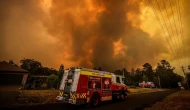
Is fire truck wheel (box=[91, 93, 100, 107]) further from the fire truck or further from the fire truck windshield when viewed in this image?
the fire truck windshield

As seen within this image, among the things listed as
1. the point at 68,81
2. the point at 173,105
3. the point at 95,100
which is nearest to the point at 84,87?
the point at 68,81

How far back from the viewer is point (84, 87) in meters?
10.7

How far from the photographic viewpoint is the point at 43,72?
215ft

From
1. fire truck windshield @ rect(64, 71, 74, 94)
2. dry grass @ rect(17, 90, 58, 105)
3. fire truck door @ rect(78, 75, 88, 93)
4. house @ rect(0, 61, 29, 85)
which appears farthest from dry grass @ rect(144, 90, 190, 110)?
house @ rect(0, 61, 29, 85)

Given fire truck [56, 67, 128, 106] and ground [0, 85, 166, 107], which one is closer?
fire truck [56, 67, 128, 106]

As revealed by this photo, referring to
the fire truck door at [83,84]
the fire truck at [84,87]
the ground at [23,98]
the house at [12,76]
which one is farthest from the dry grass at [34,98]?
the house at [12,76]

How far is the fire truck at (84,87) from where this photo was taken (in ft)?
33.6

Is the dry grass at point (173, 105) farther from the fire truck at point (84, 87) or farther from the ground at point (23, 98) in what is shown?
the ground at point (23, 98)

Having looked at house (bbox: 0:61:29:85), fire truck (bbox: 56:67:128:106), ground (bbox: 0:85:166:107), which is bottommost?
ground (bbox: 0:85:166:107)

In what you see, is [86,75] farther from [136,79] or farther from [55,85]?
[136,79]

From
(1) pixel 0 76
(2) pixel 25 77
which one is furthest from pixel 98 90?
(1) pixel 0 76

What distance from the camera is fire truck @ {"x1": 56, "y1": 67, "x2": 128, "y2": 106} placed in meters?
10.2

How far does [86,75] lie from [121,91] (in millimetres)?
6921

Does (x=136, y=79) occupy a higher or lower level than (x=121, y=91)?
higher
